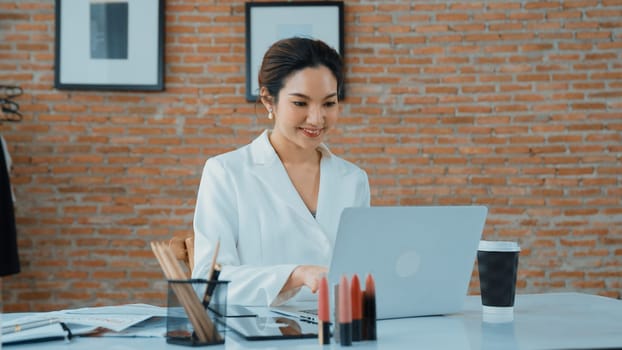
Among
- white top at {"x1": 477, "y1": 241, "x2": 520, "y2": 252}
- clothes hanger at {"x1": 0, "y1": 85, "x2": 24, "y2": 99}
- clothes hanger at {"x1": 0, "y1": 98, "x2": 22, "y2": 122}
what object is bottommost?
white top at {"x1": 477, "y1": 241, "x2": 520, "y2": 252}

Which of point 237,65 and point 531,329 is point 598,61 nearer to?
point 237,65

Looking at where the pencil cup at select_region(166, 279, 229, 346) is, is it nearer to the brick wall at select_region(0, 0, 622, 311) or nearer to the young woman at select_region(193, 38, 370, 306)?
the young woman at select_region(193, 38, 370, 306)

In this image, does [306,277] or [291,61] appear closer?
[306,277]

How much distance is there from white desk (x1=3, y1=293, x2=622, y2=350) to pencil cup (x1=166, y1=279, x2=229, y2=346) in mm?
26

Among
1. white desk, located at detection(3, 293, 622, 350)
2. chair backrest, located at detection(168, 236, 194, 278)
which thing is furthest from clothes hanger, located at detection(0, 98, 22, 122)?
white desk, located at detection(3, 293, 622, 350)


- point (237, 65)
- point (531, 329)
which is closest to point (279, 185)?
point (531, 329)

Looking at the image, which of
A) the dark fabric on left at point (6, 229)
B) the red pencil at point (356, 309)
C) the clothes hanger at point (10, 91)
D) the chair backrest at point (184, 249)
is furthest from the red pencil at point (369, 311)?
the clothes hanger at point (10, 91)

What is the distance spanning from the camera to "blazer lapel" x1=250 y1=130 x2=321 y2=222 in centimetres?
222

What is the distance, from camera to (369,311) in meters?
1.34

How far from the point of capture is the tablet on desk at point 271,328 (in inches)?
53.5

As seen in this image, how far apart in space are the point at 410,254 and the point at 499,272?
9.0 inches

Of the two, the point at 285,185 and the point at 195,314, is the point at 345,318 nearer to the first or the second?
the point at 195,314

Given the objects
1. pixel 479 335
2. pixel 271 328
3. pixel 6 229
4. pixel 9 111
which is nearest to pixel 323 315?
pixel 271 328

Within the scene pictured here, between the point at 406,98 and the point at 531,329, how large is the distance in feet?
9.30
